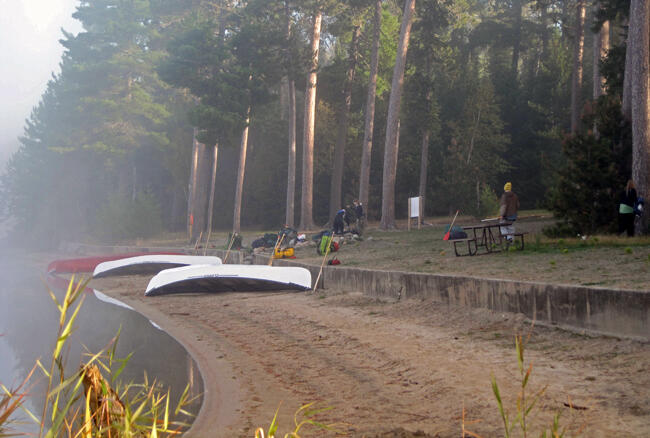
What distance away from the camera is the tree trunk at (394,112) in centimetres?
2966

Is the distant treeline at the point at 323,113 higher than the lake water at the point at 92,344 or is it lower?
higher

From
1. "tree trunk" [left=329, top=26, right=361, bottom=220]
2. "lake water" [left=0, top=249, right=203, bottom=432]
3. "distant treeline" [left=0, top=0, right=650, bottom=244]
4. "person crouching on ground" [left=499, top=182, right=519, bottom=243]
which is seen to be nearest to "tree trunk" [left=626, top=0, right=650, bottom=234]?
"distant treeline" [left=0, top=0, right=650, bottom=244]

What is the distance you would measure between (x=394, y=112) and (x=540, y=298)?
2281cm

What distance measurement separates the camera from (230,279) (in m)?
15.6

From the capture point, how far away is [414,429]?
15.5 ft

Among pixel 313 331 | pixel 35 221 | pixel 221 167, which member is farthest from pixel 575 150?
pixel 35 221

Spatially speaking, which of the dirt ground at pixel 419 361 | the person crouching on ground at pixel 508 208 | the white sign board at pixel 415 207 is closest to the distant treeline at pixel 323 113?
the person crouching on ground at pixel 508 208

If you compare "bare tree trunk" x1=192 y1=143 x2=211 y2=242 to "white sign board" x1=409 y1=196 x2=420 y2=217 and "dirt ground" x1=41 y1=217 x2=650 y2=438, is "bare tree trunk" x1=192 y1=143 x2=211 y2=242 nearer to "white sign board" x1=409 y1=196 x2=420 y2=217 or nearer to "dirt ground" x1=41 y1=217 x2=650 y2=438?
"white sign board" x1=409 y1=196 x2=420 y2=217

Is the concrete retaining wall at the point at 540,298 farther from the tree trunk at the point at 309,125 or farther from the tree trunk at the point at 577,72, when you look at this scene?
the tree trunk at the point at 577,72

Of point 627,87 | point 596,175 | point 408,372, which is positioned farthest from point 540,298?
point 627,87

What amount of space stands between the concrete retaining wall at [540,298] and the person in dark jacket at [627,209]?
252 inches

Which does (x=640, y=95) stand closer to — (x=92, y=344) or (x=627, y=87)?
(x=627, y=87)

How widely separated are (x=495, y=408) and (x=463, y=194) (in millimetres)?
33450

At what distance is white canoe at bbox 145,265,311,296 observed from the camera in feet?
50.3
